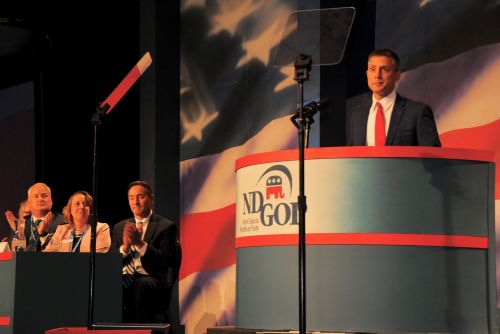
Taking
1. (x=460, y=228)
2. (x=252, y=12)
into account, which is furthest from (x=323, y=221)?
(x=252, y=12)

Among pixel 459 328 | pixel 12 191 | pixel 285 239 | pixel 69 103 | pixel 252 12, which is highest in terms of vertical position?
pixel 252 12

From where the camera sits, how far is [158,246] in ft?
19.8

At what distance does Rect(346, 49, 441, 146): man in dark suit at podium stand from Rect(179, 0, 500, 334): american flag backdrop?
227cm

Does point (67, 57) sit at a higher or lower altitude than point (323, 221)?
higher

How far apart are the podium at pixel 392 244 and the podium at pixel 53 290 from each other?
2.06 metres

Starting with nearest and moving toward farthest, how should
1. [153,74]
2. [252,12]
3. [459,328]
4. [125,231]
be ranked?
[459,328], [125,231], [252,12], [153,74]

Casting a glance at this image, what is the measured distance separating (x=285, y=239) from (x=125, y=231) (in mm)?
2316

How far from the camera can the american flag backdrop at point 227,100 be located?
6469 millimetres

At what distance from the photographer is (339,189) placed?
146 inches

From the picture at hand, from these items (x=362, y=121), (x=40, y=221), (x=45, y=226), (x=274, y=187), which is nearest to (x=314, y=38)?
(x=362, y=121)

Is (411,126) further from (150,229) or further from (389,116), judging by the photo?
(150,229)

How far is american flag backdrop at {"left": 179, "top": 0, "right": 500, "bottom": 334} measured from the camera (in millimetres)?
6469

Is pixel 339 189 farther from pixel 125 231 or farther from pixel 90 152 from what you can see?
pixel 90 152

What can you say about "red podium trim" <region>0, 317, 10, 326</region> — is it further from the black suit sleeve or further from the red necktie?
the red necktie
